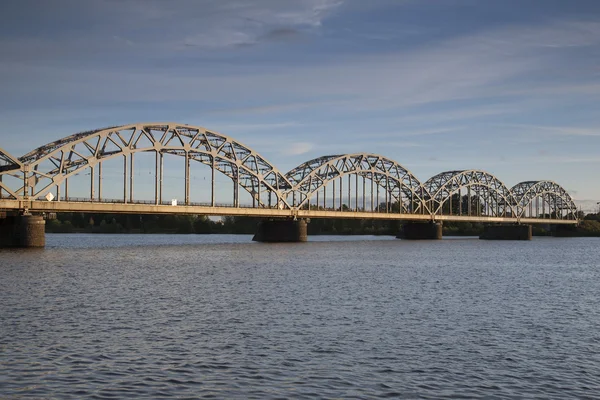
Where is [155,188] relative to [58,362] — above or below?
above

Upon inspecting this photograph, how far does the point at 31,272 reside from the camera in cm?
4641

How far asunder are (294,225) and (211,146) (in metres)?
19.1

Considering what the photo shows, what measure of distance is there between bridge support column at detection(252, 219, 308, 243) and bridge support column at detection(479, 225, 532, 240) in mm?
73914

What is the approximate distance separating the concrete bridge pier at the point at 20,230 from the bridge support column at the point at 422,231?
93.5 meters

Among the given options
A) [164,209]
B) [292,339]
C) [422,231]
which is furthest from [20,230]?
[422,231]

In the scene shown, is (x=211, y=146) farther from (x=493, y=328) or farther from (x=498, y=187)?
(x=498, y=187)

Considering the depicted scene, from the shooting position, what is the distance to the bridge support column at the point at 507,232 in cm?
17300

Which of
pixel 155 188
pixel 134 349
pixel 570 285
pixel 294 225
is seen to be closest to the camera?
pixel 134 349

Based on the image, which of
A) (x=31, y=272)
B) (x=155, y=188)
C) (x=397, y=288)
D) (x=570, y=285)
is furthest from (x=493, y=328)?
(x=155, y=188)

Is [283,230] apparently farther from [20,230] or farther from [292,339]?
[292,339]

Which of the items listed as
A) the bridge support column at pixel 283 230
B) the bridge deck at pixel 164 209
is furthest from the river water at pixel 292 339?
the bridge support column at pixel 283 230

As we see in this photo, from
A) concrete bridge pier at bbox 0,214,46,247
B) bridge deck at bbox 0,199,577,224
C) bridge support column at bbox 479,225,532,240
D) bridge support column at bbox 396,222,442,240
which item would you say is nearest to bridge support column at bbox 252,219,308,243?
bridge deck at bbox 0,199,577,224

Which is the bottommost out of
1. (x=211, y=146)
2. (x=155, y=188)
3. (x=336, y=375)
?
(x=336, y=375)

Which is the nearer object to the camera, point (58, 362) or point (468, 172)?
point (58, 362)
